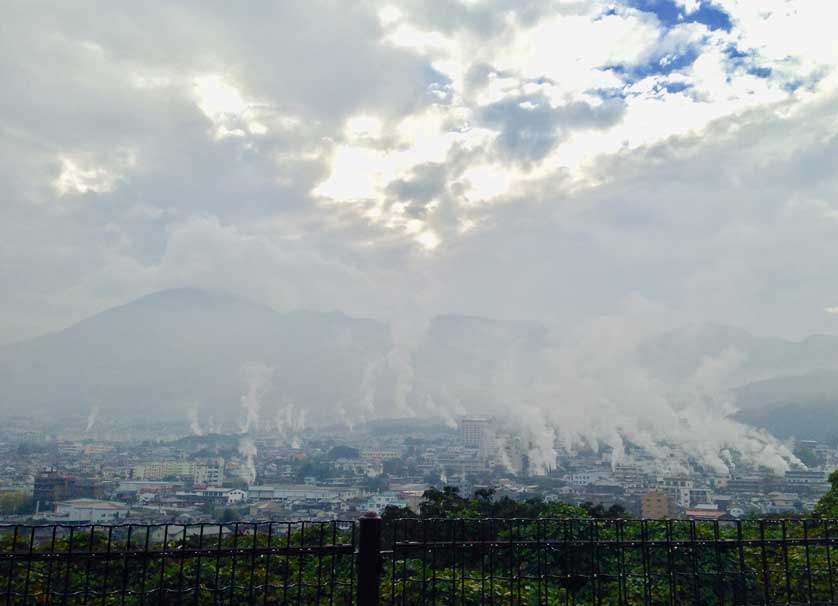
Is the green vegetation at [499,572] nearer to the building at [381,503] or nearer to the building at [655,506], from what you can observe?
the building at [381,503]

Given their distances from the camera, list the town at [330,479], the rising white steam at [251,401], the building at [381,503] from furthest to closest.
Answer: the rising white steam at [251,401], the town at [330,479], the building at [381,503]

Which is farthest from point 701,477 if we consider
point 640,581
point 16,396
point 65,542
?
point 16,396

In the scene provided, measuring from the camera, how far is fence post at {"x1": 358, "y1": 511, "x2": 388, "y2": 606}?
4.71 m

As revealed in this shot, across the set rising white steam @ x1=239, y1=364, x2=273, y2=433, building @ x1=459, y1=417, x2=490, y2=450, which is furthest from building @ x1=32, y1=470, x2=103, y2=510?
rising white steam @ x1=239, y1=364, x2=273, y2=433

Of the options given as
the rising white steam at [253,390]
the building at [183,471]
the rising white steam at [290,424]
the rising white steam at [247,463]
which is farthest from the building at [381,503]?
the rising white steam at [253,390]

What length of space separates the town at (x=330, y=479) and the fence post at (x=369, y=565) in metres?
4.51

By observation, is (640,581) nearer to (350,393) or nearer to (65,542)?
(65,542)

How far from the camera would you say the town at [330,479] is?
96.7 feet

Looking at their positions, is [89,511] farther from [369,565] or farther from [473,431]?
[473,431]

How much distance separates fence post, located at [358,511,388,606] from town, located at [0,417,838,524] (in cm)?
451

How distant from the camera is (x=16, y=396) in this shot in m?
167

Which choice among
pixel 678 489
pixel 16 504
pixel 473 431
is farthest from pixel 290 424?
pixel 16 504

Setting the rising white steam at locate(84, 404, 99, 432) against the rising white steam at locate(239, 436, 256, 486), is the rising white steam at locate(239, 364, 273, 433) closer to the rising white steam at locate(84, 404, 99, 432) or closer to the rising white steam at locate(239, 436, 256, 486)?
the rising white steam at locate(84, 404, 99, 432)

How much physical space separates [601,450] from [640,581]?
75.4 meters
